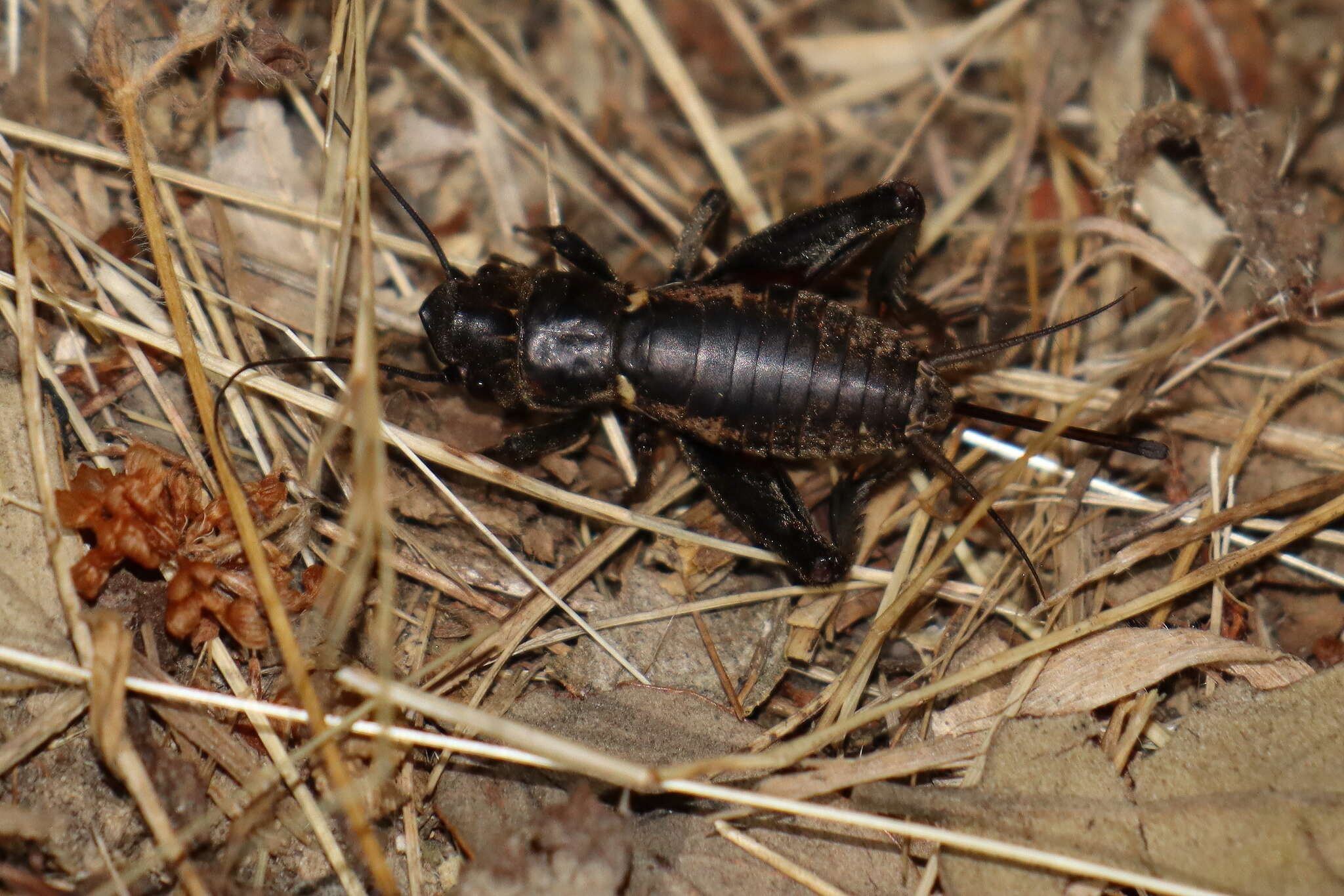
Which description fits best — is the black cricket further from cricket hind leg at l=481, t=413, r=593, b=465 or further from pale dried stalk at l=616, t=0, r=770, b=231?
pale dried stalk at l=616, t=0, r=770, b=231

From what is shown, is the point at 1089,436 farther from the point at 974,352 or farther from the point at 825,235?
the point at 825,235

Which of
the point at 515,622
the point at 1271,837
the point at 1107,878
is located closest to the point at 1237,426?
the point at 1271,837

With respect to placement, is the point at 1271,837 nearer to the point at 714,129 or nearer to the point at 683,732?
the point at 683,732

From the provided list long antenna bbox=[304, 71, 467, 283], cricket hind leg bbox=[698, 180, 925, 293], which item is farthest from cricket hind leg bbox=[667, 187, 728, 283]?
long antenna bbox=[304, 71, 467, 283]

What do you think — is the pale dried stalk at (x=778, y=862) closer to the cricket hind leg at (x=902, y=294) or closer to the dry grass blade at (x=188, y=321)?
the dry grass blade at (x=188, y=321)

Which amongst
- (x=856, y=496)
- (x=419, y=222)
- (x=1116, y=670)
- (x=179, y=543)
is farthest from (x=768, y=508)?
(x=179, y=543)

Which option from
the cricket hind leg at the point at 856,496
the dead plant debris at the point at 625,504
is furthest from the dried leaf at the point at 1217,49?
the cricket hind leg at the point at 856,496
